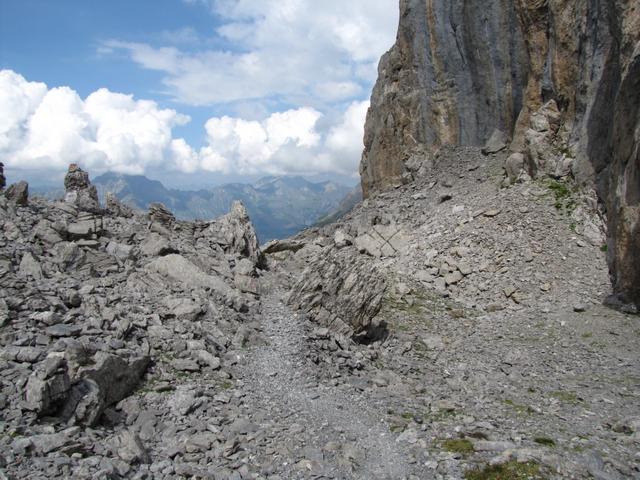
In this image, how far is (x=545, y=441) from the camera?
57.8 feet

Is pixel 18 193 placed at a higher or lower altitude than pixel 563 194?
lower

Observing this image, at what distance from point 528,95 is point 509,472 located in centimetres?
4384

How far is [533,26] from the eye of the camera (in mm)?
47656

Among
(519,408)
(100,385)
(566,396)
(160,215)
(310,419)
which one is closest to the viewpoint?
(100,385)

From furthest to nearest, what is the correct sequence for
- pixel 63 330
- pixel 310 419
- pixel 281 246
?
pixel 281 246, pixel 63 330, pixel 310 419

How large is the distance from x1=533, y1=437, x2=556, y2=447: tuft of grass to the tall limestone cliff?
16.1m

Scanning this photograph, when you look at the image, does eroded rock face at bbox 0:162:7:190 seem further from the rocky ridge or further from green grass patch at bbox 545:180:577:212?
green grass patch at bbox 545:180:577:212

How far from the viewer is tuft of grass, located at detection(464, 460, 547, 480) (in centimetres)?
A: 1509

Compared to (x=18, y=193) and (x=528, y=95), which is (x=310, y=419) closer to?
(x=18, y=193)

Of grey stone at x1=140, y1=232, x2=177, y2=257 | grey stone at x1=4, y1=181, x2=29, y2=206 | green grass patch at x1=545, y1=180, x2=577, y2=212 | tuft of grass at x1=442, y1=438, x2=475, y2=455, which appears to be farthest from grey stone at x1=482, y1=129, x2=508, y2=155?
grey stone at x1=4, y1=181, x2=29, y2=206

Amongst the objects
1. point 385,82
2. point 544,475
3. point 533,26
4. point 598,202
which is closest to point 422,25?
point 385,82

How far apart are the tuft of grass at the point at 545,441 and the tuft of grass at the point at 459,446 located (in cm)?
271

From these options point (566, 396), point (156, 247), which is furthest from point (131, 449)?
point (566, 396)

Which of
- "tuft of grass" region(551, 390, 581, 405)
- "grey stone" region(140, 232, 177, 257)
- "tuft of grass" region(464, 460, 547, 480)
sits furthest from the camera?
"grey stone" region(140, 232, 177, 257)
